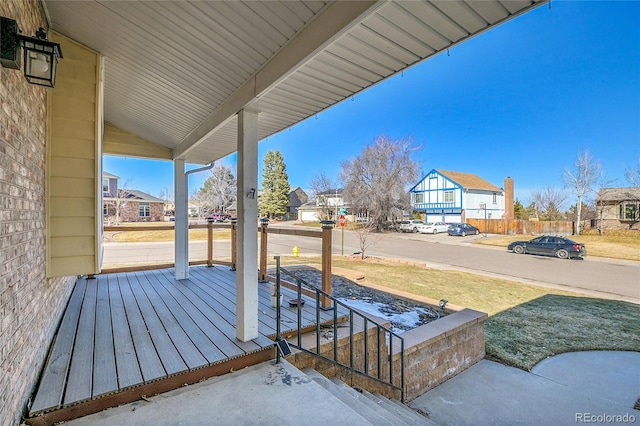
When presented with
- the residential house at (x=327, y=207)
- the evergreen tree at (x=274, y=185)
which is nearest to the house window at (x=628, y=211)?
the residential house at (x=327, y=207)

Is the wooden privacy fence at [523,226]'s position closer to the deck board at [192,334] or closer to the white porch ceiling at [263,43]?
the deck board at [192,334]

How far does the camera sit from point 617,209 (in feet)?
74.8

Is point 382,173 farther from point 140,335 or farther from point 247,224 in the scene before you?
point 140,335

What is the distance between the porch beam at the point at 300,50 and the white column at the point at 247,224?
225 mm

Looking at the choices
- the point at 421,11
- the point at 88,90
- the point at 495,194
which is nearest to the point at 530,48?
the point at 421,11

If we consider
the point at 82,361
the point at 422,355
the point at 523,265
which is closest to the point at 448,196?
the point at 523,265

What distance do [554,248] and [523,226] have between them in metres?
11.3

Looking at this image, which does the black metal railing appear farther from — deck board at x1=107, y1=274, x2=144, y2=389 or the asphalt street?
the asphalt street

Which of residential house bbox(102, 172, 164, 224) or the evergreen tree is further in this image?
the evergreen tree

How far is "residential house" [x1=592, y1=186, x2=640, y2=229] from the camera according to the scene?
21.9 meters

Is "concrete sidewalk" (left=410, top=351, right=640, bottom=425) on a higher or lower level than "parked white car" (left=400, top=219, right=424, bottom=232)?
lower

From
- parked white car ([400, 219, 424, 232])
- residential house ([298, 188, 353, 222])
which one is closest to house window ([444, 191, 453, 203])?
parked white car ([400, 219, 424, 232])

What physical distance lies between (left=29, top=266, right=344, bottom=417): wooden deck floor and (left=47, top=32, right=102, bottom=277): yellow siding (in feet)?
2.39

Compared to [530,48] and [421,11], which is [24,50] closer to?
[421,11]
